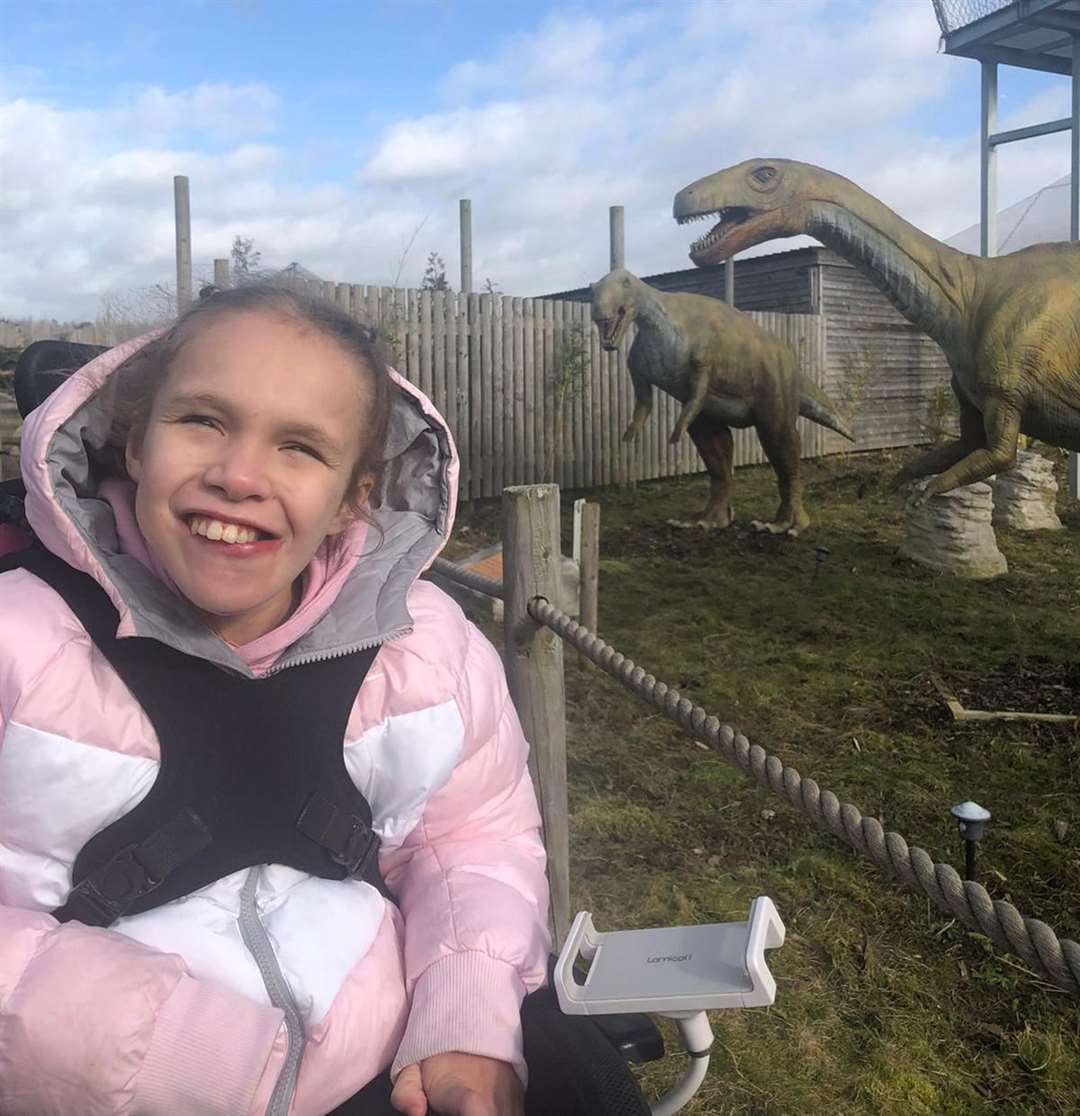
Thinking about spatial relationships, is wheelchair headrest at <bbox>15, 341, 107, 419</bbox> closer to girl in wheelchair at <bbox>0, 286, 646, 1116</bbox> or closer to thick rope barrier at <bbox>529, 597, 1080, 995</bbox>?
girl in wheelchair at <bbox>0, 286, 646, 1116</bbox>

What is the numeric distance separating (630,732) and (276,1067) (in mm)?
2907

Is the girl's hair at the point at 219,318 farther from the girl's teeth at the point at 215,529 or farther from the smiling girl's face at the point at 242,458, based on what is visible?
the girl's teeth at the point at 215,529

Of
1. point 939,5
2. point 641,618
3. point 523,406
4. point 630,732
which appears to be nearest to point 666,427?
point 523,406

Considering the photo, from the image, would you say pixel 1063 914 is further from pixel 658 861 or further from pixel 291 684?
pixel 291 684

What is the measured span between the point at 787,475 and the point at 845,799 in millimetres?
4509

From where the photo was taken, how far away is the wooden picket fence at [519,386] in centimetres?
834

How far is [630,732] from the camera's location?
3.89m

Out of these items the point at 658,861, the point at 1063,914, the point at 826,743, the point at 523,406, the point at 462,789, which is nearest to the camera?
the point at 462,789

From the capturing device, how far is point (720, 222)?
4.98m

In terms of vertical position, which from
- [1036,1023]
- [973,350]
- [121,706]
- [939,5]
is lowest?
[1036,1023]

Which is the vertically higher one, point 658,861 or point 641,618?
point 641,618

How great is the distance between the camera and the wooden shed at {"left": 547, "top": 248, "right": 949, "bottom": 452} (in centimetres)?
1273

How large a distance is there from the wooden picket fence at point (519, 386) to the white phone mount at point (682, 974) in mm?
7064

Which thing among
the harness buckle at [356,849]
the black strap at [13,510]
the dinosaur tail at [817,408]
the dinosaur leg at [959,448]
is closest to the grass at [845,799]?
the dinosaur leg at [959,448]
